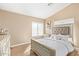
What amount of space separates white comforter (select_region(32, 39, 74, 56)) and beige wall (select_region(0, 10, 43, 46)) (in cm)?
29

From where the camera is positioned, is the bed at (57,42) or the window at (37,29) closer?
the bed at (57,42)

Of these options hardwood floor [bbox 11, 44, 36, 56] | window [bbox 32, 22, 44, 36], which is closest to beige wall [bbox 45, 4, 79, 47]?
window [bbox 32, 22, 44, 36]

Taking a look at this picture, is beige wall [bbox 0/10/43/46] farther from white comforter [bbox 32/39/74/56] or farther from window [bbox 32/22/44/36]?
white comforter [bbox 32/39/74/56]

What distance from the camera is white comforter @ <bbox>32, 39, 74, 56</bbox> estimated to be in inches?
55.4

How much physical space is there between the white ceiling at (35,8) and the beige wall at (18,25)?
0.08 metres

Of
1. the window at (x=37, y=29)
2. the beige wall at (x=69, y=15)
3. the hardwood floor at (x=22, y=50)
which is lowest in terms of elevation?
the hardwood floor at (x=22, y=50)

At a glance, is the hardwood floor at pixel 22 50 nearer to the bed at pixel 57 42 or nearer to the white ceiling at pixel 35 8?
the bed at pixel 57 42

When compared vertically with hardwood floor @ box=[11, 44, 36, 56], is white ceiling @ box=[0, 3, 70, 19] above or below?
above

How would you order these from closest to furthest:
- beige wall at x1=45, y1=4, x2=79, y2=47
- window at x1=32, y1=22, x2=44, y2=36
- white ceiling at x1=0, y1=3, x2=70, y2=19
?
white ceiling at x1=0, y1=3, x2=70, y2=19, beige wall at x1=45, y1=4, x2=79, y2=47, window at x1=32, y1=22, x2=44, y2=36

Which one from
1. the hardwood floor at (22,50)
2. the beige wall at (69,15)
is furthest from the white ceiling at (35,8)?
the hardwood floor at (22,50)

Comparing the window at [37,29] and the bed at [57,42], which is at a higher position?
the window at [37,29]

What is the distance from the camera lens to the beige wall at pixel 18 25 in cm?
142

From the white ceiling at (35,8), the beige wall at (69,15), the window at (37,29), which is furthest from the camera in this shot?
the window at (37,29)

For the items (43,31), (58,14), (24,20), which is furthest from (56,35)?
(24,20)
